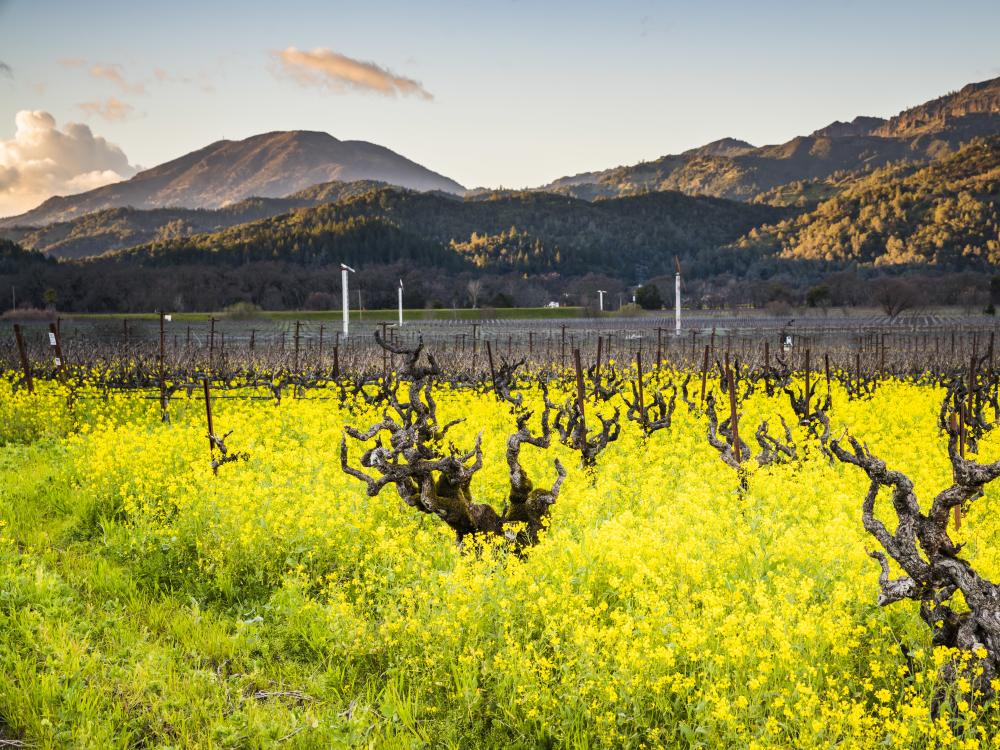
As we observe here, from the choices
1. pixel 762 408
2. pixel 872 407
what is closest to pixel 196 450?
pixel 762 408

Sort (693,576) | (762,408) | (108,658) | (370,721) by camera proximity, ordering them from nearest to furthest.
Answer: (370,721) < (108,658) < (693,576) < (762,408)

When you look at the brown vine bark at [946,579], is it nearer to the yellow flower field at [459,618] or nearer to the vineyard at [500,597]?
the vineyard at [500,597]

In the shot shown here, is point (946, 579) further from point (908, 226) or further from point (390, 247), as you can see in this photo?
point (908, 226)

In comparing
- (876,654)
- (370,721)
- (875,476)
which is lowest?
(370,721)

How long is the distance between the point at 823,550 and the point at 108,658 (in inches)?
245

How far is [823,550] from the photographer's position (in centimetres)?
648

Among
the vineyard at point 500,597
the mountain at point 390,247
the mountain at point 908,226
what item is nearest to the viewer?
the vineyard at point 500,597

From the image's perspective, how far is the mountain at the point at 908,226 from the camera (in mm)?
141125

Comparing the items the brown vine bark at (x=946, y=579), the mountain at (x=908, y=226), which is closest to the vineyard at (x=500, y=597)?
the brown vine bark at (x=946, y=579)

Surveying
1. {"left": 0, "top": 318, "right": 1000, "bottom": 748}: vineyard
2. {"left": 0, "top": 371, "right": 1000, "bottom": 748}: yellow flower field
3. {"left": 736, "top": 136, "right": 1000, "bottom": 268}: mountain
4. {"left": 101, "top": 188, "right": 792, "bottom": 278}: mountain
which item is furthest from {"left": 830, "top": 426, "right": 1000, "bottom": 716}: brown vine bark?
{"left": 736, "top": 136, "right": 1000, "bottom": 268}: mountain

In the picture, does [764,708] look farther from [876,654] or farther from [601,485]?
[601,485]

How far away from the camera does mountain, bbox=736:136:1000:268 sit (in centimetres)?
14112

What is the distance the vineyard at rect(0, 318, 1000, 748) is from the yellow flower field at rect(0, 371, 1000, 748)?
0.03 metres

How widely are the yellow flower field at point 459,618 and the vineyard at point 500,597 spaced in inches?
1.1
